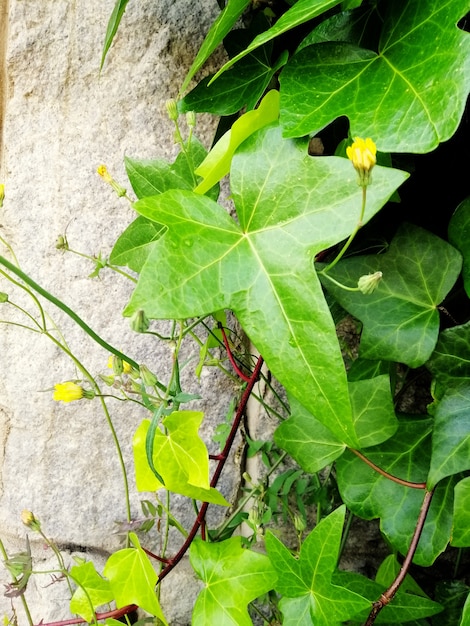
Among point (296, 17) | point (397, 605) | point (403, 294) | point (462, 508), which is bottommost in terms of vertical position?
point (397, 605)

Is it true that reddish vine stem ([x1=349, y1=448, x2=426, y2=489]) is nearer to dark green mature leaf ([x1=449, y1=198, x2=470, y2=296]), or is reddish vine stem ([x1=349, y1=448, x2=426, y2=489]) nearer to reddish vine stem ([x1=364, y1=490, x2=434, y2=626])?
reddish vine stem ([x1=364, y1=490, x2=434, y2=626])

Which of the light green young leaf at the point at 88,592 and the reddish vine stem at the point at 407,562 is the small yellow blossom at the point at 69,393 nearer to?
the light green young leaf at the point at 88,592

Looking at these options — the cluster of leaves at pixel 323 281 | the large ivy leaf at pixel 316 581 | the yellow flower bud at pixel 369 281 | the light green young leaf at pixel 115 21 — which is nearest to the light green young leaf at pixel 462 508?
the cluster of leaves at pixel 323 281

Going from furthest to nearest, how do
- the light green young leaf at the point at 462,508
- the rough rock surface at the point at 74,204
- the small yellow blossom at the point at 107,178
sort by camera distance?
the rough rock surface at the point at 74,204 → the small yellow blossom at the point at 107,178 → the light green young leaf at the point at 462,508

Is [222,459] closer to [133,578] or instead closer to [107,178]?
[133,578]

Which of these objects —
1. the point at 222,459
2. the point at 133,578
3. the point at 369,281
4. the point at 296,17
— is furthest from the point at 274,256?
the point at 133,578

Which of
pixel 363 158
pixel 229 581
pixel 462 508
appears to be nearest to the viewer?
pixel 363 158

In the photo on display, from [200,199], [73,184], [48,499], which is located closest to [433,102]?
[200,199]
